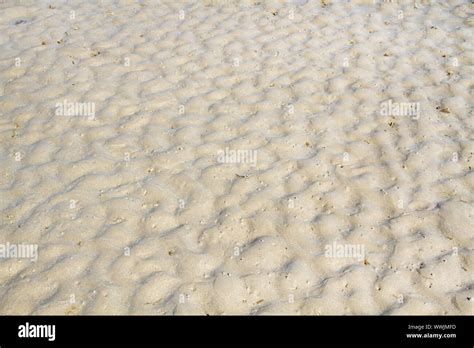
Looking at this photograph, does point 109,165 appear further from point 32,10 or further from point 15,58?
point 32,10

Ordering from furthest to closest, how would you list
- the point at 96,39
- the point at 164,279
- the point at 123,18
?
1. the point at 123,18
2. the point at 96,39
3. the point at 164,279

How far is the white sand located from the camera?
8.63ft

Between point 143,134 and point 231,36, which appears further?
point 231,36

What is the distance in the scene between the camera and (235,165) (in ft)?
11.4

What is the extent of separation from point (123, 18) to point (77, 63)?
123 cm

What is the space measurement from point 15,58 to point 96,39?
0.89 meters

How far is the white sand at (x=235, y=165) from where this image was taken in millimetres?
2631

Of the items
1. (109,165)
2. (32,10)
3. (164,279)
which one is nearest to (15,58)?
(32,10)

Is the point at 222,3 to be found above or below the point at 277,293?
above

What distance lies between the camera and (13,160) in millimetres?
3438
